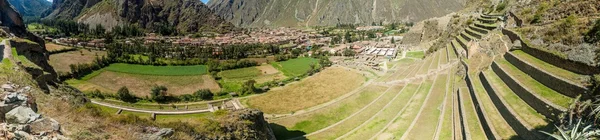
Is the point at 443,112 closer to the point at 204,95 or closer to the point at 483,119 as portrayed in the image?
Answer: the point at 483,119

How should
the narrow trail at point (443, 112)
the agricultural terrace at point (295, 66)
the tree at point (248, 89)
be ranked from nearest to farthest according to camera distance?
the narrow trail at point (443, 112) → the tree at point (248, 89) → the agricultural terrace at point (295, 66)

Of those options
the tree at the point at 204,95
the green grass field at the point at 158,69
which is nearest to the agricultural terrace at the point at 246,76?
the green grass field at the point at 158,69

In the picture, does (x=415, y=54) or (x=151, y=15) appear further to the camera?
(x=151, y=15)

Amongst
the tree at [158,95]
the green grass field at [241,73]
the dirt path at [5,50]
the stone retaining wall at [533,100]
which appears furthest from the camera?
the green grass field at [241,73]

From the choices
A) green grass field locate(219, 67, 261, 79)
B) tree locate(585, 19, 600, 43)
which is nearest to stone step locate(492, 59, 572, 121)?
tree locate(585, 19, 600, 43)

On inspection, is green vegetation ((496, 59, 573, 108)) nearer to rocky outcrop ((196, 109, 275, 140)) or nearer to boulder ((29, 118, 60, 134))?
rocky outcrop ((196, 109, 275, 140))

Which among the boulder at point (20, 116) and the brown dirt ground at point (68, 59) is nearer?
the boulder at point (20, 116)

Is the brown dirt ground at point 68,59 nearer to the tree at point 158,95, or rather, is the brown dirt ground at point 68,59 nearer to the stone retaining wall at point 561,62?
the tree at point 158,95

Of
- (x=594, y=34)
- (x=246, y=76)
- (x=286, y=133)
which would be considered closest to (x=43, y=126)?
(x=286, y=133)
